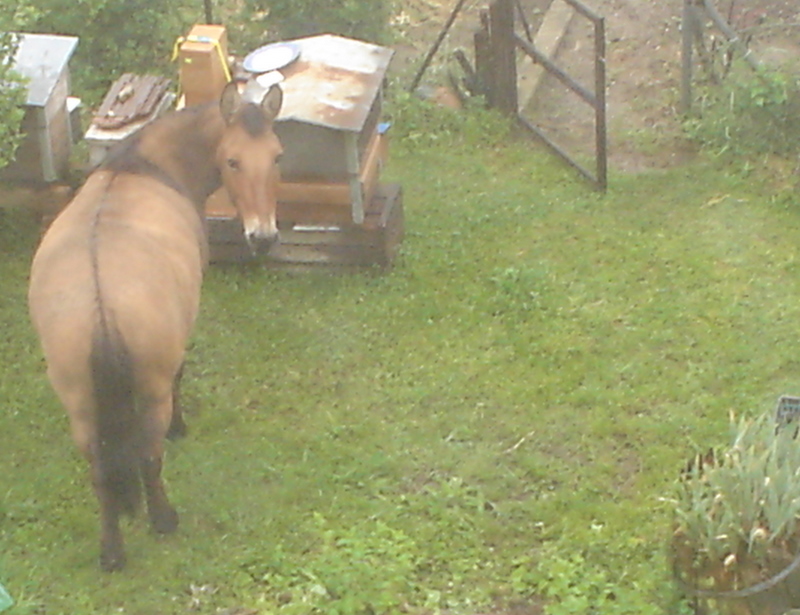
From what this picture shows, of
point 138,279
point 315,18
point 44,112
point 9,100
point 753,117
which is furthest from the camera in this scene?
point 315,18

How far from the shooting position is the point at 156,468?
5.70 meters

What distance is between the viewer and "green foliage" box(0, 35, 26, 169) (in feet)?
22.8

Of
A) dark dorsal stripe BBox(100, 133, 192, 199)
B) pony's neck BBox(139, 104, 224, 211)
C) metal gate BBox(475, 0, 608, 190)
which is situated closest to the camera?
dark dorsal stripe BBox(100, 133, 192, 199)

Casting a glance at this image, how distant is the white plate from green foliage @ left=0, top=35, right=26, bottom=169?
138 cm

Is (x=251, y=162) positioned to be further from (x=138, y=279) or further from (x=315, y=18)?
(x=315, y=18)

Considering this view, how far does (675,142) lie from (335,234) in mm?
3085

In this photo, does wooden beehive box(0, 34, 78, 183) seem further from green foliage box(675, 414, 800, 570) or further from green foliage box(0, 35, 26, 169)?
green foliage box(675, 414, 800, 570)

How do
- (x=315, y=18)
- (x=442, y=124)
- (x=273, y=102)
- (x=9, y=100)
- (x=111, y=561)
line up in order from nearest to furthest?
1. (x=111, y=561)
2. (x=273, y=102)
3. (x=9, y=100)
4. (x=315, y=18)
5. (x=442, y=124)

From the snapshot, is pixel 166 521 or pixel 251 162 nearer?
pixel 166 521

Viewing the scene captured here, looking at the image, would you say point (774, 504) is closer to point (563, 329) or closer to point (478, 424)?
point (478, 424)

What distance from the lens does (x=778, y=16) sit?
36.1 feet

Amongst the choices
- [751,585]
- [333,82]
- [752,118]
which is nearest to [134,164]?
[333,82]

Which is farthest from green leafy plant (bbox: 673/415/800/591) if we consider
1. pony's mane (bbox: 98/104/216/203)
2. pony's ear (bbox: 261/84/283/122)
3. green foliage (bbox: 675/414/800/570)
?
pony's mane (bbox: 98/104/216/203)

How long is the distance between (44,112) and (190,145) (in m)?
1.56
